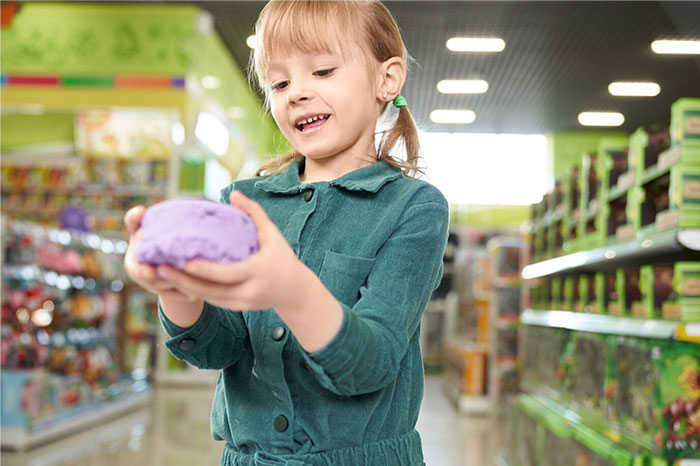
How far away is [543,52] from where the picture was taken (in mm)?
1618

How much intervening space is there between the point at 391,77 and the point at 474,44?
2.79 feet

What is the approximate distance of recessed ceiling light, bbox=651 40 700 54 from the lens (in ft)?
5.18

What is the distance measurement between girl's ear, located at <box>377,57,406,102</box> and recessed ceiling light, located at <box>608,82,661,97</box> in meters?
0.98

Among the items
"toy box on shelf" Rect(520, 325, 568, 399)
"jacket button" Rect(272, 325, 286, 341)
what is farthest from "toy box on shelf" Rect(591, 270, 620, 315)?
"jacket button" Rect(272, 325, 286, 341)

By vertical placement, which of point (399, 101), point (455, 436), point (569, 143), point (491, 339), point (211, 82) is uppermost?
point (211, 82)

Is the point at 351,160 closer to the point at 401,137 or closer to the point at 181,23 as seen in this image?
the point at 401,137

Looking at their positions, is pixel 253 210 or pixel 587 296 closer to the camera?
pixel 253 210

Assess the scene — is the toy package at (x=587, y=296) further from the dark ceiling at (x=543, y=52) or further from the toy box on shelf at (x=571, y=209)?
the dark ceiling at (x=543, y=52)

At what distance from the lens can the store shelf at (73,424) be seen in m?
3.50

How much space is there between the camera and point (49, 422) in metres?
3.76

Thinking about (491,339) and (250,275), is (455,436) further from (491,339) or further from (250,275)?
(250,275)

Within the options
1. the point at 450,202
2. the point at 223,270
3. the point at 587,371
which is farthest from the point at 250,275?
the point at 587,371

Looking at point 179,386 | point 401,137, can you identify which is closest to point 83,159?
point 179,386

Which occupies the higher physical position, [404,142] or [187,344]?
[404,142]
